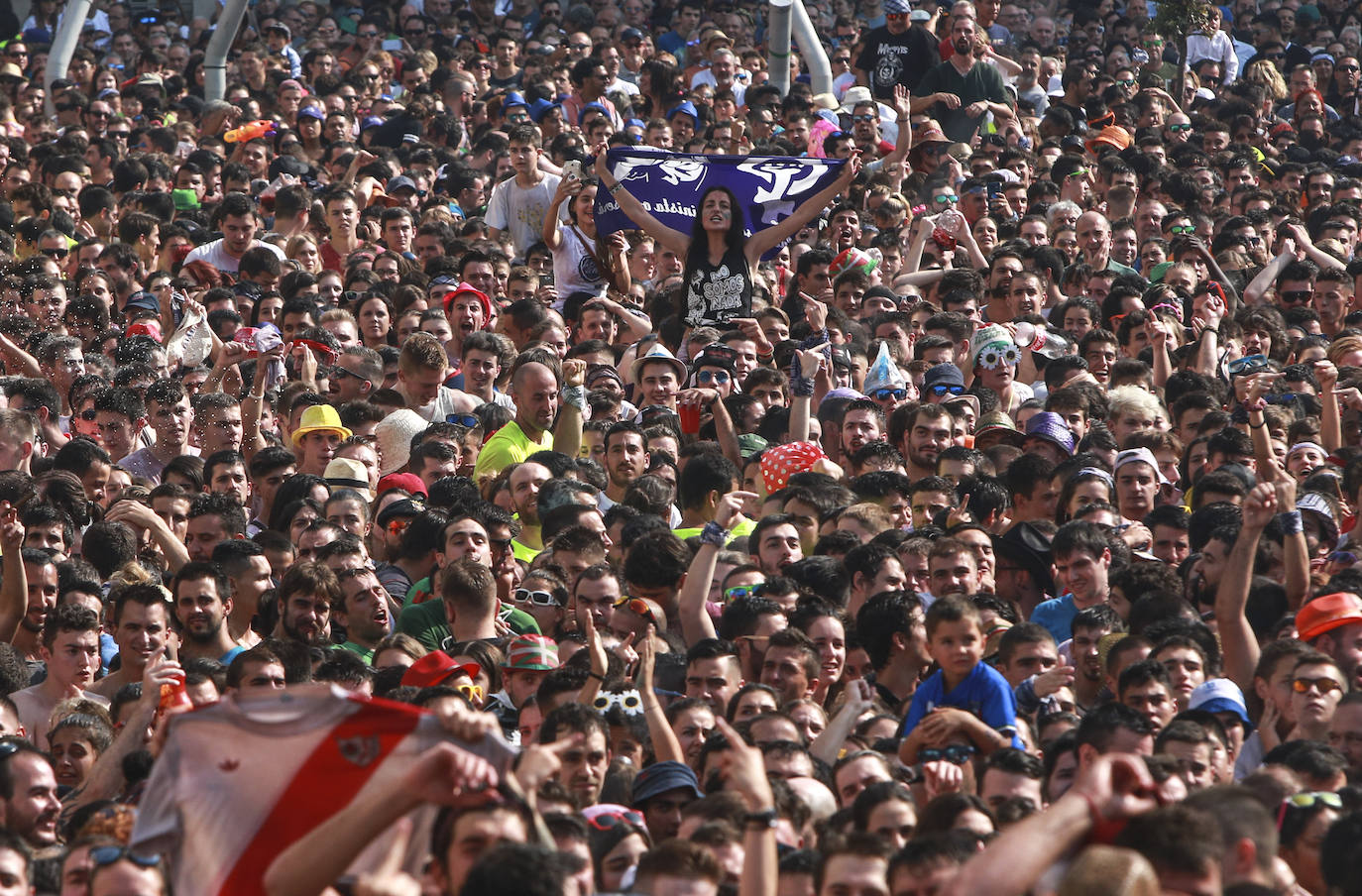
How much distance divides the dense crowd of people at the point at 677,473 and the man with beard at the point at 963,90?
4cm

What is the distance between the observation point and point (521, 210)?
1512 centimetres

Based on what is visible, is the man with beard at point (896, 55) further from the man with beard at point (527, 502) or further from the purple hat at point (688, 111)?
the man with beard at point (527, 502)

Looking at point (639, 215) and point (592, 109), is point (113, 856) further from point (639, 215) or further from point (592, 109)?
point (592, 109)

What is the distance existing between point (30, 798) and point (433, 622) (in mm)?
2264

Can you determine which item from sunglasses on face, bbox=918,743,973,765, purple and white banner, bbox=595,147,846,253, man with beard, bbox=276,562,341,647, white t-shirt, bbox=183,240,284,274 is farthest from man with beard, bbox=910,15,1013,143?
sunglasses on face, bbox=918,743,973,765

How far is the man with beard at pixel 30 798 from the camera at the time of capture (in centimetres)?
687

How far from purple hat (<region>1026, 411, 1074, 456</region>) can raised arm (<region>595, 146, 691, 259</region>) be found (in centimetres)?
305

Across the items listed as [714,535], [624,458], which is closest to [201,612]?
[714,535]

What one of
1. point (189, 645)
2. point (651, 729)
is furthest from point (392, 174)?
point (651, 729)

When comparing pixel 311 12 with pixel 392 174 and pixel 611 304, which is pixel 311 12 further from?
pixel 611 304

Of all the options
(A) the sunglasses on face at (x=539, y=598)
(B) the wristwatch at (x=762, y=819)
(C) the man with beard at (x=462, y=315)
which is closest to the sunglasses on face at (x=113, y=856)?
(B) the wristwatch at (x=762, y=819)

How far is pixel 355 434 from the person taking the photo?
1119 cm

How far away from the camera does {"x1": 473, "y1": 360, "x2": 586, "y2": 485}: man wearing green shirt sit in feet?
36.1

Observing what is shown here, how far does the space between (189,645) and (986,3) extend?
13700mm
